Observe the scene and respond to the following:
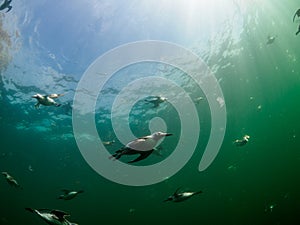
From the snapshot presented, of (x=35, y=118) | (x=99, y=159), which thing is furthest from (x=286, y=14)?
(x=99, y=159)

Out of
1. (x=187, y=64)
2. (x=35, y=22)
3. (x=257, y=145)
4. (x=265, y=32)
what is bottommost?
(x=35, y=22)

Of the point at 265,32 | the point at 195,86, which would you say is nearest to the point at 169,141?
the point at 195,86

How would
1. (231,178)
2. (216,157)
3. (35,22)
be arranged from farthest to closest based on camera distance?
(231,178) → (216,157) → (35,22)

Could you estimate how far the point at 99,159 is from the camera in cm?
3909

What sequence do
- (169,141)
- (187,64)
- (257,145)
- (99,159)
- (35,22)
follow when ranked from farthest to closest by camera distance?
(257,145) < (99,159) < (169,141) < (187,64) < (35,22)

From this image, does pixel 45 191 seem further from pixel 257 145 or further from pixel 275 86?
pixel 275 86

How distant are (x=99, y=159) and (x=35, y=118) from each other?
15.0 meters

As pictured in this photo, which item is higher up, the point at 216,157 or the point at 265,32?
the point at 216,157

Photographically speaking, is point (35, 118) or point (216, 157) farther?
point (216, 157)

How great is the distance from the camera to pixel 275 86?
104 ft

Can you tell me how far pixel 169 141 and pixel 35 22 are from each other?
80.2 feet

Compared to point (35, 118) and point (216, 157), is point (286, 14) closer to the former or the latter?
point (35, 118)

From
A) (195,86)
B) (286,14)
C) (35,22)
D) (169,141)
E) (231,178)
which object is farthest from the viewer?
(231,178)

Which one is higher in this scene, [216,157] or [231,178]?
[231,178]
